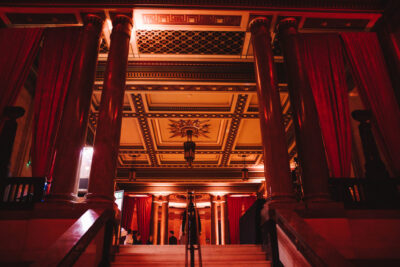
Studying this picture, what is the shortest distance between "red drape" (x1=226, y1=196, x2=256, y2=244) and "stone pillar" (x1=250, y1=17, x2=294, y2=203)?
39.2 ft

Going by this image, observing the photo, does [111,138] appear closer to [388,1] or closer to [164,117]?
[164,117]

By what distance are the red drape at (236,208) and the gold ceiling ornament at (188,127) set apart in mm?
6492

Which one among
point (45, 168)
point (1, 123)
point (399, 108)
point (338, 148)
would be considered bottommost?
point (45, 168)

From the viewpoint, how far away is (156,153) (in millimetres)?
12656

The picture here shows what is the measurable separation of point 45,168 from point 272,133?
12.1 ft

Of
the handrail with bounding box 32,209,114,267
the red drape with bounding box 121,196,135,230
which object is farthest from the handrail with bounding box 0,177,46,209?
the red drape with bounding box 121,196,135,230

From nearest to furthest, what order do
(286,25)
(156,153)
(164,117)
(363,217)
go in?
(363,217), (286,25), (164,117), (156,153)

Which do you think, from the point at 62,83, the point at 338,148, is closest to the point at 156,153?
the point at 62,83

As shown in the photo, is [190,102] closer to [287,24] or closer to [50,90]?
[287,24]

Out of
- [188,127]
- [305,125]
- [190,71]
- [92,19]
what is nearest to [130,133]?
[188,127]

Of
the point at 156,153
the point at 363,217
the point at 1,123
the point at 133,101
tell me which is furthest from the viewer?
the point at 156,153

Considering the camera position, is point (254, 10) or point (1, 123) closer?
point (1, 123)

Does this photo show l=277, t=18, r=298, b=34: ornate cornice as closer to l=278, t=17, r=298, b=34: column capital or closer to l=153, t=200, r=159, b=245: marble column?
l=278, t=17, r=298, b=34: column capital

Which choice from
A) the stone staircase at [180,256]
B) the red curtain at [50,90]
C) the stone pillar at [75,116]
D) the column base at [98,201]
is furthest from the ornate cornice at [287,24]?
the column base at [98,201]
